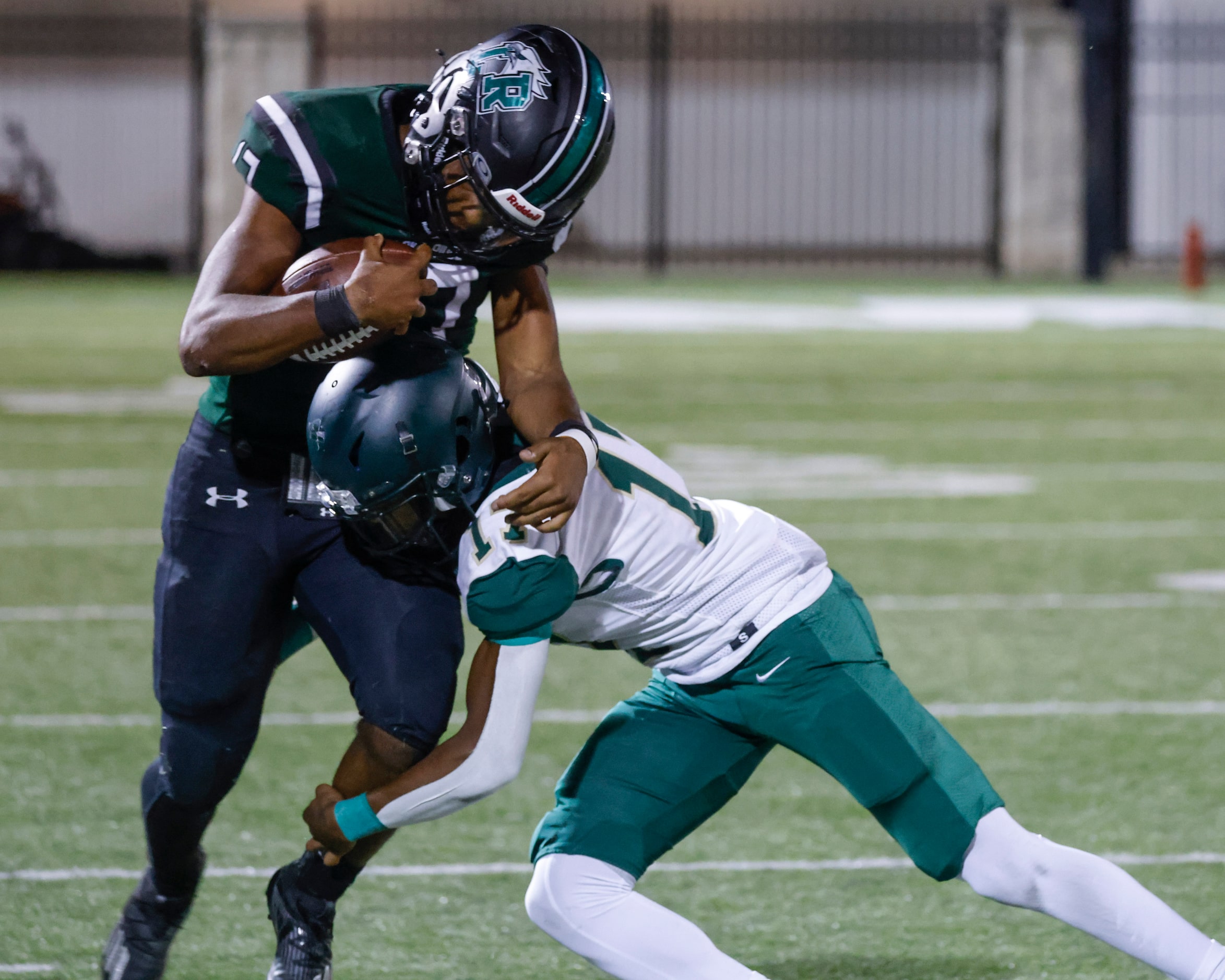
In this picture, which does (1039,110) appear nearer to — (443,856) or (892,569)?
(892,569)

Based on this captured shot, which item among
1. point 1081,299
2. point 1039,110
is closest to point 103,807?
point 1081,299

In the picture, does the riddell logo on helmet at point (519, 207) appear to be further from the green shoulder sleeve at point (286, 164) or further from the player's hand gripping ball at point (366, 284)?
the green shoulder sleeve at point (286, 164)

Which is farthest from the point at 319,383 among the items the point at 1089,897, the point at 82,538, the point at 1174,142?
the point at 1174,142

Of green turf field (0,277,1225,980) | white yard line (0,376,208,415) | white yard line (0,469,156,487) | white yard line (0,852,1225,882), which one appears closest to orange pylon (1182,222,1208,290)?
green turf field (0,277,1225,980)

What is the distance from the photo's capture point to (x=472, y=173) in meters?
2.93

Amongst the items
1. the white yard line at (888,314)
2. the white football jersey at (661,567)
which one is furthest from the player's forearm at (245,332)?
the white yard line at (888,314)

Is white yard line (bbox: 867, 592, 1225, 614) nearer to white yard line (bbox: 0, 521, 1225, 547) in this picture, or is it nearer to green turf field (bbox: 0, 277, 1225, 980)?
green turf field (bbox: 0, 277, 1225, 980)

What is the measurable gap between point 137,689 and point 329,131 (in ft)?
9.96

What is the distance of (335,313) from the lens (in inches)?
112

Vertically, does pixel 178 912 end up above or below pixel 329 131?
below

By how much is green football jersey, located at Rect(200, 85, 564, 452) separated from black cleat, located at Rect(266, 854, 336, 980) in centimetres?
74

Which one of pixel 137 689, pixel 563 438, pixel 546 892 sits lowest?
pixel 137 689

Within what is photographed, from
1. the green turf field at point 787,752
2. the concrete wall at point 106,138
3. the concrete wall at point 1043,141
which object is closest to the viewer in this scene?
the green turf field at point 787,752

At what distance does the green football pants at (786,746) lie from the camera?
2979 millimetres
